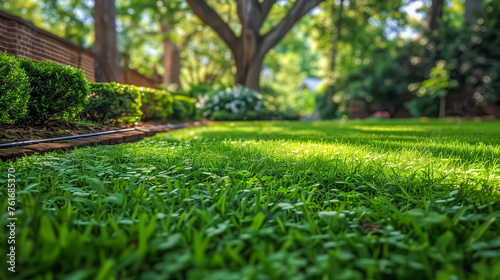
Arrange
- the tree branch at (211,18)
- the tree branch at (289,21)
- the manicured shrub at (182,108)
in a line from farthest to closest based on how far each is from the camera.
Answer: the tree branch at (289,21) → the tree branch at (211,18) → the manicured shrub at (182,108)

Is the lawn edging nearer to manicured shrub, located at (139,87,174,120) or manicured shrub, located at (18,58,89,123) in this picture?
manicured shrub, located at (18,58,89,123)

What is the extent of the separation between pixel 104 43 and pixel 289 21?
21.9 ft

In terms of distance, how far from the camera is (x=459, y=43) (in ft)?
43.9

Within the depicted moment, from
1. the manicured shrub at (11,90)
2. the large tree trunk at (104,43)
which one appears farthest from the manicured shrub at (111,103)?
the large tree trunk at (104,43)

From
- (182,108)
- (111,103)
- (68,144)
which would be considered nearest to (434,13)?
(182,108)

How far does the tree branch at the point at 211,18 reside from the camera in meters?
11.4

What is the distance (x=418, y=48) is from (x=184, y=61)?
59.8 ft

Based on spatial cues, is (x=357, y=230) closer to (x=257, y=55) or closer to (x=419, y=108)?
(x=257, y=55)

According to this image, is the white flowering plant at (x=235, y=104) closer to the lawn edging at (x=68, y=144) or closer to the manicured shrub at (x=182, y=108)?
the manicured shrub at (x=182, y=108)

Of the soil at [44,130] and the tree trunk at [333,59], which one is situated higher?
the tree trunk at [333,59]

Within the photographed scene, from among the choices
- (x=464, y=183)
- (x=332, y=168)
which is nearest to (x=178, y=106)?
(x=332, y=168)

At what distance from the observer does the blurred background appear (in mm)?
13039

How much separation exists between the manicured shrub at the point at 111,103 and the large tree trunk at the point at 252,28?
7081 millimetres

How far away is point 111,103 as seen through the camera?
5184 mm
